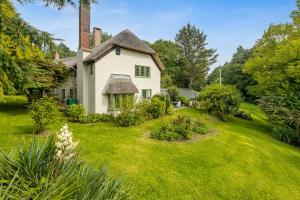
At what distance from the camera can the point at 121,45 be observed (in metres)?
20.9

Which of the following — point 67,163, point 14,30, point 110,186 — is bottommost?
point 110,186

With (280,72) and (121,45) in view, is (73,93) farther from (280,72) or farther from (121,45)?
(280,72)

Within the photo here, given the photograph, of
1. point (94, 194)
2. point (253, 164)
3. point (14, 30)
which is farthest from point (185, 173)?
point (14, 30)

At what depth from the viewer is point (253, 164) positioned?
37.4 feet

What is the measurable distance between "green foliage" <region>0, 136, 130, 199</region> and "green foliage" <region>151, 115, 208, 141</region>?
30.0 ft

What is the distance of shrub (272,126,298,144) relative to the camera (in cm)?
1883

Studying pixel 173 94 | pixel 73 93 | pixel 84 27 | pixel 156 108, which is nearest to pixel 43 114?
pixel 156 108

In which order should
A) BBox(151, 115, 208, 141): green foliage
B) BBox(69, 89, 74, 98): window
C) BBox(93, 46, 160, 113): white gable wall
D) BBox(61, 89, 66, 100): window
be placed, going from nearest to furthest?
BBox(151, 115, 208, 141): green foliage → BBox(93, 46, 160, 113): white gable wall → BBox(69, 89, 74, 98): window → BBox(61, 89, 66, 100): window

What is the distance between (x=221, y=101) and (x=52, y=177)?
20.3 metres

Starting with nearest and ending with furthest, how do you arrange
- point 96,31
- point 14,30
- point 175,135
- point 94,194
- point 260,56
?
point 94,194 → point 14,30 → point 175,135 → point 96,31 → point 260,56

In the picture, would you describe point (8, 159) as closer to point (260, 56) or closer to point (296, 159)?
point (296, 159)

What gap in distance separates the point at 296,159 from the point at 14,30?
15.7 meters

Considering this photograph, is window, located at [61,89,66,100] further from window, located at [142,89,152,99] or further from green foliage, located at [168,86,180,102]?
green foliage, located at [168,86,180,102]

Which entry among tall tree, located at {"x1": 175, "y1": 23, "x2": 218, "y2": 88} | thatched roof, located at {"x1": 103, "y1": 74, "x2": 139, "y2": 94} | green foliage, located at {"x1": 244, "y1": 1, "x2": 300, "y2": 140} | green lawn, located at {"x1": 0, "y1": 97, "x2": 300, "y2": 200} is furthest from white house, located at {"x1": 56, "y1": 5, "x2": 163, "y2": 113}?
tall tree, located at {"x1": 175, "y1": 23, "x2": 218, "y2": 88}
